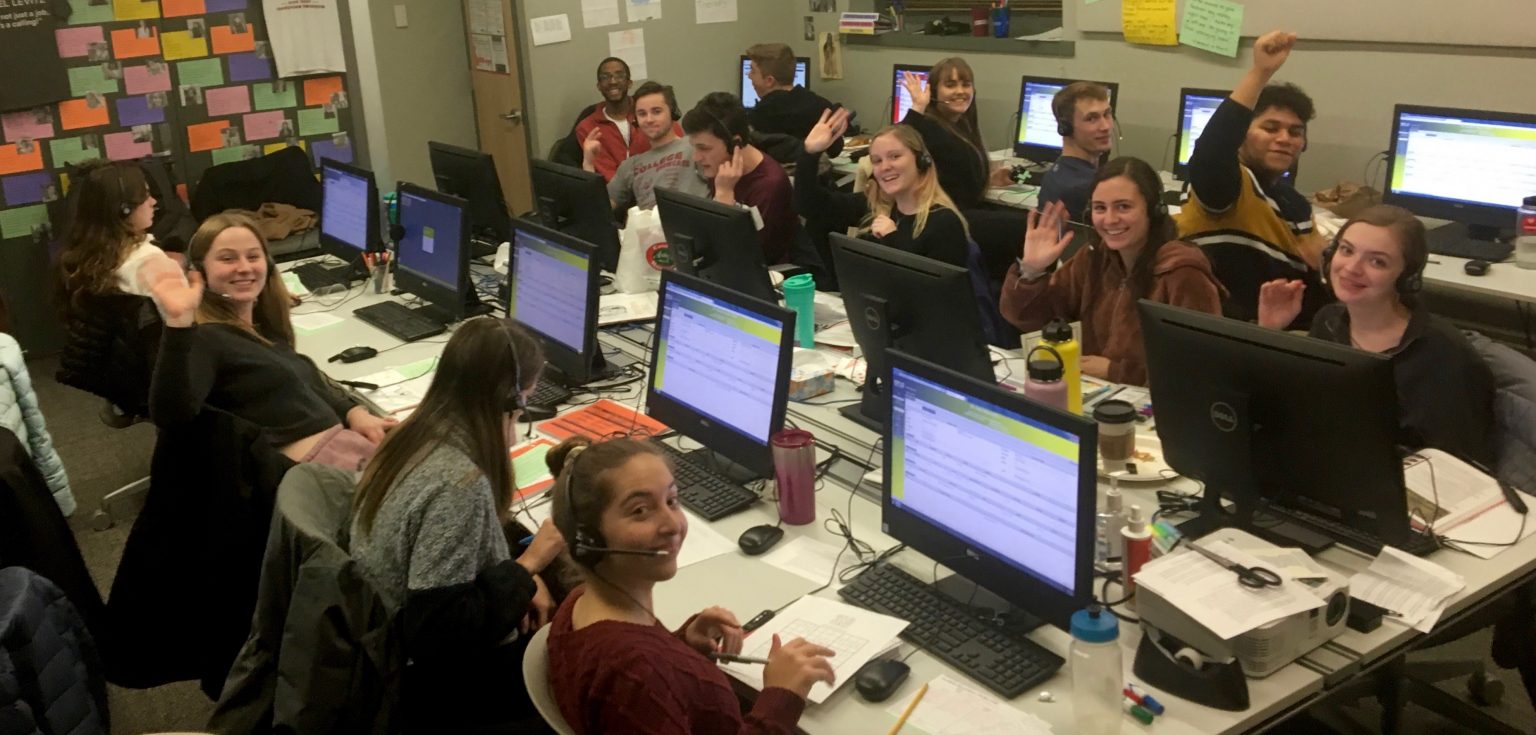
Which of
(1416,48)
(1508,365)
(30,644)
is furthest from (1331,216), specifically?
(30,644)

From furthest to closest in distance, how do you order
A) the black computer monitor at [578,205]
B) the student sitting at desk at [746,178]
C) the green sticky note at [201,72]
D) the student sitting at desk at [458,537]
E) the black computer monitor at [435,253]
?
the green sticky note at [201,72]
the student sitting at desk at [746,178]
the black computer monitor at [578,205]
the black computer monitor at [435,253]
the student sitting at desk at [458,537]

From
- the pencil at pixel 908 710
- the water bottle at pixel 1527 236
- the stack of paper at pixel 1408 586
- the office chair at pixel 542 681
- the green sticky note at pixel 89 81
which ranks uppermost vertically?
the green sticky note at pixel 89 81

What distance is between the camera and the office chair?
1.70m

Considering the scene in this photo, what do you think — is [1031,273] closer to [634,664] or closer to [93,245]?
[634,664]

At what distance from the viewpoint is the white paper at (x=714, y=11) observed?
7203 millimetres

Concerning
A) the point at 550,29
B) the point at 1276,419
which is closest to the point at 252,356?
the point at 1276,419

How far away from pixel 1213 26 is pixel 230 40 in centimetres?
468

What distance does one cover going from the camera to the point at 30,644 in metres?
1.98

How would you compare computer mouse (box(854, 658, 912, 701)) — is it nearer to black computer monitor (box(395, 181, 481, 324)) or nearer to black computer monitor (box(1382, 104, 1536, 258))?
black computer monitor (box(395, 181, 481, 324))

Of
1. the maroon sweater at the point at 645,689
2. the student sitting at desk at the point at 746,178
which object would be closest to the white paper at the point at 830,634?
the maroon sweater at the point at 645,689

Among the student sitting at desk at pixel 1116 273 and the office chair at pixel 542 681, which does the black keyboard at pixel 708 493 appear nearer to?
the office chair at pixel 542 681

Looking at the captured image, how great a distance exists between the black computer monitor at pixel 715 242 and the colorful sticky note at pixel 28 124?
150 inches

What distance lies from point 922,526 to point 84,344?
120 inches

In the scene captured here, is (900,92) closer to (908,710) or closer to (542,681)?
(908,710)
